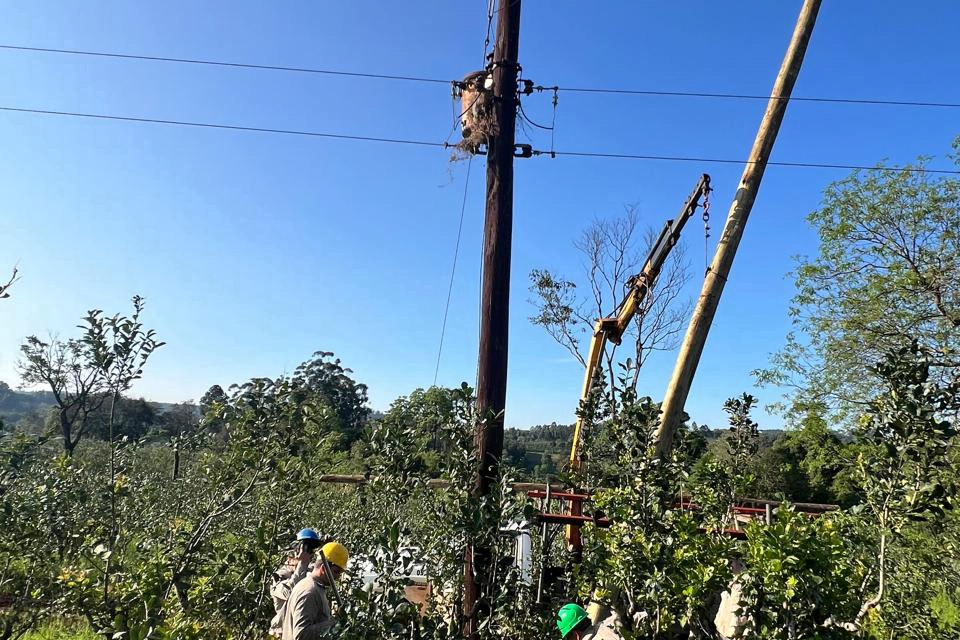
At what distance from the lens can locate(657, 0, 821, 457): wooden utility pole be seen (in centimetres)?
495

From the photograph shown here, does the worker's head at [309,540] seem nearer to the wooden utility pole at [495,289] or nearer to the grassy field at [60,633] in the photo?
the wooden utility pole at [495,289]

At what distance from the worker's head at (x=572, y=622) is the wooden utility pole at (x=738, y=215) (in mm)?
2095

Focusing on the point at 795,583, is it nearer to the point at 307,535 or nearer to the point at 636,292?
the point at 307,535

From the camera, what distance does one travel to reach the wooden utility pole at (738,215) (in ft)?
16.3

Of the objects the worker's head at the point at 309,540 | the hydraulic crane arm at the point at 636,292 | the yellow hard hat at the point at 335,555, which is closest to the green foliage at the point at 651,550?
the yellow hard hat at the point at 335,555

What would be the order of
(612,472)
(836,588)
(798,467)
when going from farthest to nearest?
(798,467) < (612,472) < (836,588)

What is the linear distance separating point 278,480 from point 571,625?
2035 millimetres

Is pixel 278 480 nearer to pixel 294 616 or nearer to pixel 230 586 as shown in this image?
pixel 294 616

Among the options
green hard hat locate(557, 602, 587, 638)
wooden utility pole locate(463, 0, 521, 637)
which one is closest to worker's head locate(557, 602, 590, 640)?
green hard hat locate(557, 602, 587, 638)

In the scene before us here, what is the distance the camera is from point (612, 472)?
12.0ft

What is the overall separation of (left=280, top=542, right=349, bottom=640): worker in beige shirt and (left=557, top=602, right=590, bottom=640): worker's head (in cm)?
141

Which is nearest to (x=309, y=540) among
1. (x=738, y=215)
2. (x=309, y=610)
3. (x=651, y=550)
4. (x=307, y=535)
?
(x=307, y=535)

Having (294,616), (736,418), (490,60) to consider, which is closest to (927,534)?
(736,418)

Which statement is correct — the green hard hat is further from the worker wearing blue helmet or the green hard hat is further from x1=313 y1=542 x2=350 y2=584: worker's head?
the worker wearing blue helmet
